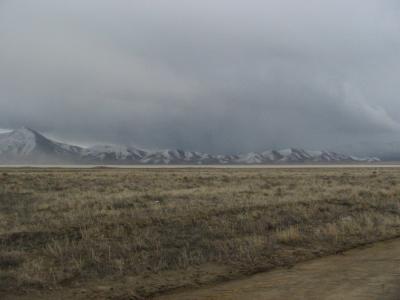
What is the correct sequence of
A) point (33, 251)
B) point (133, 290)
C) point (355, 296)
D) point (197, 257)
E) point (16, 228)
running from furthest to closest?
point (16, 228) → point (33, 251) → point (197, 257) → point (133, 290) → point (355, 296)

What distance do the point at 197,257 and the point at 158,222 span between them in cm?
482

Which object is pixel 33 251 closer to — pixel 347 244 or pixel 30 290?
pixel 30 290

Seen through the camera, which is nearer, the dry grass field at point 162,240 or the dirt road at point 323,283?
the dirt road at point 323,283

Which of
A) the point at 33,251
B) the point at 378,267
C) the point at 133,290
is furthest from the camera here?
the point at 33,251

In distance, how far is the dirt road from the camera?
8.48 metres

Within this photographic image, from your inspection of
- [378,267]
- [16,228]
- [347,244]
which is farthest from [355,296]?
[16,228]

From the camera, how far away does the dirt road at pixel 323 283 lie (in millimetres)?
8484

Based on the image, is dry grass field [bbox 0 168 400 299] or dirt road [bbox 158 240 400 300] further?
dry grass field [bbox 0 168 400 299]

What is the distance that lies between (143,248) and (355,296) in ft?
20.7

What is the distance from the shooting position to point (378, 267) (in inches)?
423

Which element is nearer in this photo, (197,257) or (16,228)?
(197,257)

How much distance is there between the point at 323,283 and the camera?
930cm

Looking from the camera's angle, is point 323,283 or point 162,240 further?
point 162,240

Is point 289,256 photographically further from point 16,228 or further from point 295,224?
point 16,228
